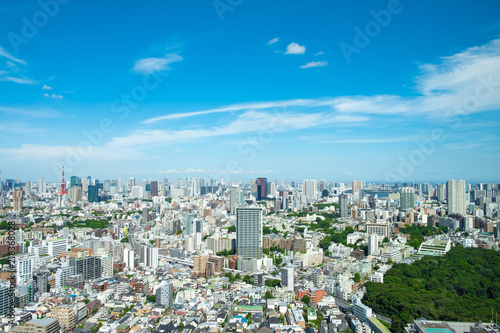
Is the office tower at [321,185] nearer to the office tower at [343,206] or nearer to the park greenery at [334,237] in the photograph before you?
the office tower at [343,206]

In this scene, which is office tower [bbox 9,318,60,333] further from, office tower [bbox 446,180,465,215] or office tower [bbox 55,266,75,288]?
office tower [bbox 446,180,465,215]

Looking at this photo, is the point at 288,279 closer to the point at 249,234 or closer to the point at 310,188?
the point at 249,234

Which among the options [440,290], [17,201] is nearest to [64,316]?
[440,290]

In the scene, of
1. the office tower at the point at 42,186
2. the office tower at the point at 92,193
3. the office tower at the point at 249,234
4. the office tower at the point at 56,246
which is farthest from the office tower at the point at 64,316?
the office tower at the point at 42,186

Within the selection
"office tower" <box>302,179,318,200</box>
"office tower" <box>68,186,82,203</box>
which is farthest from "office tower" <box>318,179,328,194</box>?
"office tower" <box>68,186,82,203</box>

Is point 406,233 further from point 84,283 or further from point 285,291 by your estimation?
point 84,283
